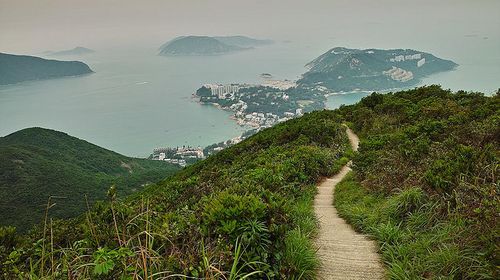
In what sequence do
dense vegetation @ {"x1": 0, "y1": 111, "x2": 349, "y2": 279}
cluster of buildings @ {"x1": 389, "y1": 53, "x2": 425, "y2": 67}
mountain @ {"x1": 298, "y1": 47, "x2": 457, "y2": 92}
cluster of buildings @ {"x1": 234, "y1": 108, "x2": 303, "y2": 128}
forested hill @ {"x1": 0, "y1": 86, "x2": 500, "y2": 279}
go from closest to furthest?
dense vegetation @ {"x1": 0, "y1": 111, "x2": 349, "y2": 279}
forested hill @ {"x1": 0, "y1": 86, "x2": 500, "y2": 279}
cluster of buildings @ {"x1": 234, "y1": 108, "x2": 303, "y2": 128}
mountain @ {"x1": 298, "y1": 47, "x2": 457, "y2": 92}
cluster of buildings @ {"x1": 389, "y1": 53, "x2": 425, "y2": 67}

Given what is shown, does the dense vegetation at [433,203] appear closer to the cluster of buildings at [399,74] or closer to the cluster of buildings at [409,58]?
the cluster of buildings at [399,74]

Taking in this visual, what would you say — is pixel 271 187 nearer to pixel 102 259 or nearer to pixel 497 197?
pixel 497 197

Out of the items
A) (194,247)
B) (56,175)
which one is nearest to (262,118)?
(56,175)

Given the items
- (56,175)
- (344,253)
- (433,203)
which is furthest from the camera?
(56,175)

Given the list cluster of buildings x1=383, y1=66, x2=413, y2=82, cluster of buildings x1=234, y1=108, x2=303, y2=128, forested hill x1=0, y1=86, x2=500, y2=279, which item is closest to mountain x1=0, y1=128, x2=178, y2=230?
forested hill x1=0, y1=86, x2=500, y2=279

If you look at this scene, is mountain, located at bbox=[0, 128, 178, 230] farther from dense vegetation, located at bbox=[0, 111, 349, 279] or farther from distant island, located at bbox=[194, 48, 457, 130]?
distant island, located at bbox=[194, 48, 457, 130]

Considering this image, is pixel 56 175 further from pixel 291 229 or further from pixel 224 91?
pixel 224 91

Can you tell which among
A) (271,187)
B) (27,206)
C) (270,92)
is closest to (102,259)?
(271,187)
